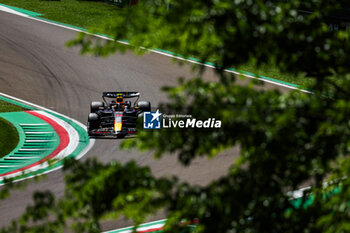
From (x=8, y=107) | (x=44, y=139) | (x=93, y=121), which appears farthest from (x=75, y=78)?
(x=93, y=121)

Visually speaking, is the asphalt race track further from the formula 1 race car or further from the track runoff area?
the formula 1 race car

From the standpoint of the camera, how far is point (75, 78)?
20.8 metres

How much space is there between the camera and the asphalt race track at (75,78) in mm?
13633

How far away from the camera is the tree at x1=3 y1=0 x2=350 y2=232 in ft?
11.2

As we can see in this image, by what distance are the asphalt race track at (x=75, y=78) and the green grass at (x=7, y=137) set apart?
79.0 inches

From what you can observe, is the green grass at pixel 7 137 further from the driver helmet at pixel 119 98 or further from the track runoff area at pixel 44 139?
the driver helmet at pixel 119 98

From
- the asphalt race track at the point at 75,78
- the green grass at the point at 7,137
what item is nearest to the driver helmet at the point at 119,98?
the asphalt race track at the point at 75,78

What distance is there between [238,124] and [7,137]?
13.3 meters

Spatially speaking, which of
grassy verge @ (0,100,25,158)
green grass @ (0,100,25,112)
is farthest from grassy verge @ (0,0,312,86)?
grassy verge @ (0,100,25,158)

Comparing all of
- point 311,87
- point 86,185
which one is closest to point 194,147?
point 86,185

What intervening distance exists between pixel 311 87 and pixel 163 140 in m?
1.63

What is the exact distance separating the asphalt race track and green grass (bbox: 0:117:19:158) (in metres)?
2.01

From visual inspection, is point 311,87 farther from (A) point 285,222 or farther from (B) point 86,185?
(B) point 86,185

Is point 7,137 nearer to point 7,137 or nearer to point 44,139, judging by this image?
point 7,137
